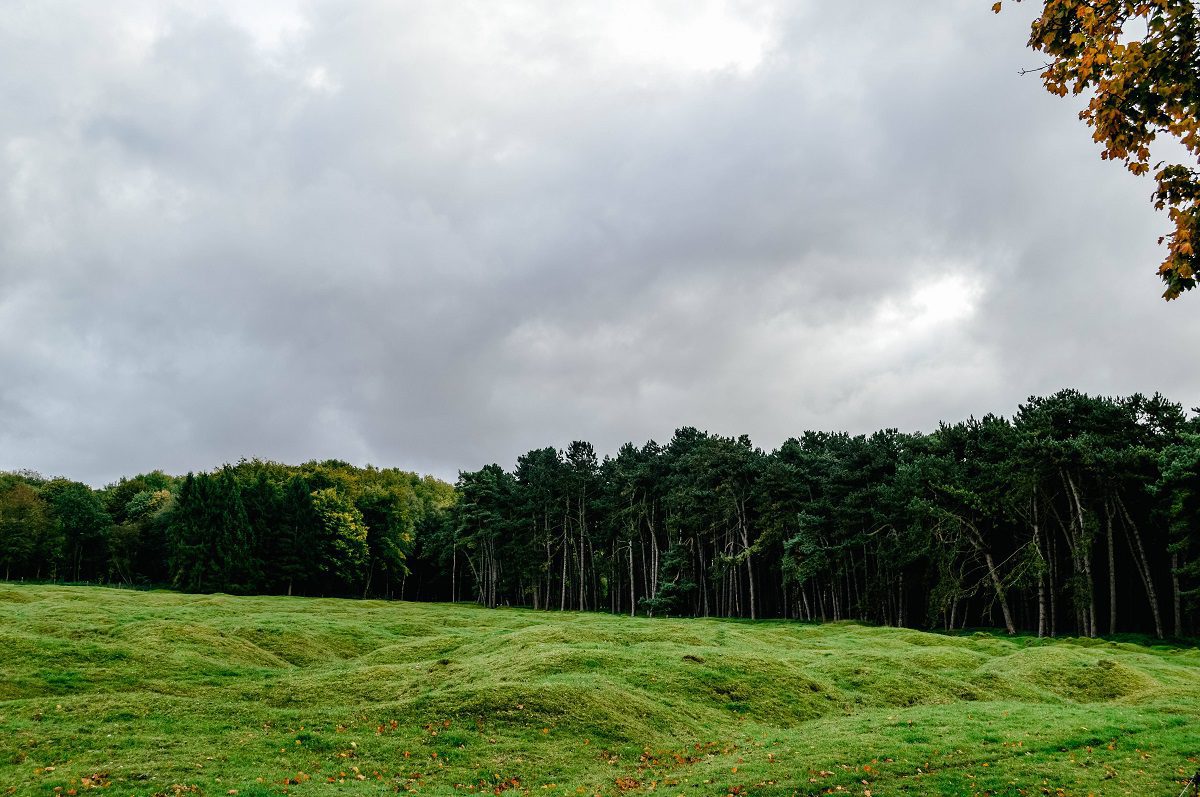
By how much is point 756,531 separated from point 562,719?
241 ft

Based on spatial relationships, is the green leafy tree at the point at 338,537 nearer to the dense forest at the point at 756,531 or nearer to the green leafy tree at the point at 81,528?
the dense forest at the point at 756,531

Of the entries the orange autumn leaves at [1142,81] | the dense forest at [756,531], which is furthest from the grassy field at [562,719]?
the dense forest at [756,531]

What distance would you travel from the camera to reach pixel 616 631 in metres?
38.0

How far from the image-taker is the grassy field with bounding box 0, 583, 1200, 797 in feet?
48.4

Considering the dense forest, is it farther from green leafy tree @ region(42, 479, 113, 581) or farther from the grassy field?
the grassy field

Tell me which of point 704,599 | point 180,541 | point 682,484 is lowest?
point 704,599

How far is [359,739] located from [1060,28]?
66.4ft

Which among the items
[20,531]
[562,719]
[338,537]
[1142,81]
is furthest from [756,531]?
[20,531]

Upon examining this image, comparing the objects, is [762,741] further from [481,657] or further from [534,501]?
[534,501]

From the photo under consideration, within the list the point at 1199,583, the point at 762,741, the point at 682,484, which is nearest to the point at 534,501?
the point at 682,484

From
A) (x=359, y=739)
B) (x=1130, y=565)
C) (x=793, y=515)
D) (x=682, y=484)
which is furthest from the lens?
(x=682, y=484)

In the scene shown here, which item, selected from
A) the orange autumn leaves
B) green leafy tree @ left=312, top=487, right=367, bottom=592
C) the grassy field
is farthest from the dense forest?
the orange autumn leaves

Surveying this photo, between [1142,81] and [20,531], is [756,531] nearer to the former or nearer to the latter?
[1142,81]

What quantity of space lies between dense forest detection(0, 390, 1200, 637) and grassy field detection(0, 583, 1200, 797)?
78.6 ft
